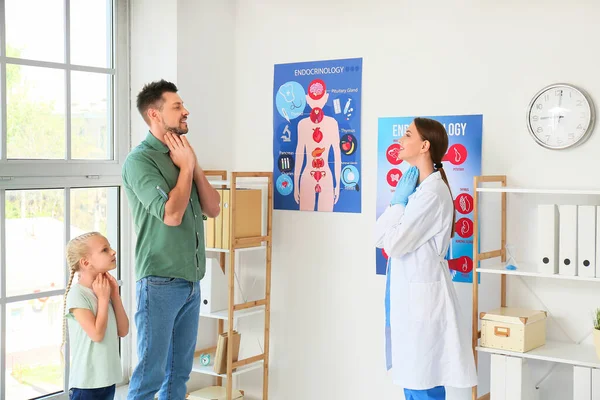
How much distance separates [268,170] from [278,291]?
26.1 inches

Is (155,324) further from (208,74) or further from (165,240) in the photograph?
(208,74)

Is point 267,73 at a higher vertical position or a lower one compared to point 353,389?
higher

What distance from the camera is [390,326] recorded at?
3.06m

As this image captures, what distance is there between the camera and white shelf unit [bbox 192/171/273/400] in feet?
11.7

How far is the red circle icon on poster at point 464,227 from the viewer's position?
3347mm

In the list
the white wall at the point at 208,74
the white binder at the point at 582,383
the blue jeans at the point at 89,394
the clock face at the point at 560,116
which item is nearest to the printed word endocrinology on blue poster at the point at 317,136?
the white wall at the point at 208,74

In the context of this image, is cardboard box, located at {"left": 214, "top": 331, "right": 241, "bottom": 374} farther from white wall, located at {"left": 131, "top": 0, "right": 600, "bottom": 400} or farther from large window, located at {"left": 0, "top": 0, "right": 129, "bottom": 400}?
large window, located at {"left": 0, "top": 0, "right": 129, "bottom": 400}

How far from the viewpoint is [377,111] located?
3615 mm

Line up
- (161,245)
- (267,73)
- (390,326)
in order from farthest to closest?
(267,73), (390,326), (161,245)

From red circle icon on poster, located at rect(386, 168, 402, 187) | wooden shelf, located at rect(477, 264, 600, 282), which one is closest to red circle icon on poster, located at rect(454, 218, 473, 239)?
wooden shelf, located at rect(477, 264, 600, 282)

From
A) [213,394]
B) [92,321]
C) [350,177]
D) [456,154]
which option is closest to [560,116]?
[456,154]

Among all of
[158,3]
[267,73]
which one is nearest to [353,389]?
[267,73]

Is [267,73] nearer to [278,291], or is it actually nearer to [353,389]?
[278,291]

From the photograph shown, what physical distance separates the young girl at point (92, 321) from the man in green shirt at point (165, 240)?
0.43 feet
